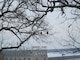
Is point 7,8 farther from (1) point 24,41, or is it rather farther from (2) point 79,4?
(2) point 79,4

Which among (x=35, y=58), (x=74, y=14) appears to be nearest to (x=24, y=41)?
(x=74, y=14)

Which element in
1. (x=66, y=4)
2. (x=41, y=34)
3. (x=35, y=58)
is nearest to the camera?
(x=66, y=4)

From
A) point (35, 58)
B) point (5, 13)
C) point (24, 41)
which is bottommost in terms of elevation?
point (35, 58)

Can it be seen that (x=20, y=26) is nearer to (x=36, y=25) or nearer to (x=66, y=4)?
(x=36, y=25)

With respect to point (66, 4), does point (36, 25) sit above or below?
below

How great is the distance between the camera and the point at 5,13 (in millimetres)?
11430

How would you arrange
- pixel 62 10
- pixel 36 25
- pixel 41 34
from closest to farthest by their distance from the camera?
pixel 62 10 → pixel 36 25 → pixel 41 34

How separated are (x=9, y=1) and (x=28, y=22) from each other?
5.62 ft

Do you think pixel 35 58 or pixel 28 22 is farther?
pixel 35 58

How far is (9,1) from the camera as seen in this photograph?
11.3 metres

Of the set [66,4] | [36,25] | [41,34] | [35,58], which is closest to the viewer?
[66,4]

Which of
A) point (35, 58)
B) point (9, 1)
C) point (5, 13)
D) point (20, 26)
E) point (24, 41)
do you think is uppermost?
point (9, 1)

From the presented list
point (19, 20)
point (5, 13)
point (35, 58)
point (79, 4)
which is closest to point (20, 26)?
point (19, 20)

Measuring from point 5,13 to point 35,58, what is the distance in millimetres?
37591
